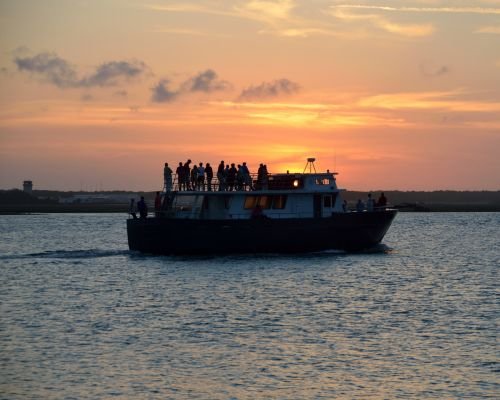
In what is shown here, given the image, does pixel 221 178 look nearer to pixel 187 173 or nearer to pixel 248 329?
pixel 187 173

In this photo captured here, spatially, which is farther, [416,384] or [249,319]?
[249,319]

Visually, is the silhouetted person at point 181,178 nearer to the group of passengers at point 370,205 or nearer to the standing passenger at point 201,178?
the standing passenger at point 201,178

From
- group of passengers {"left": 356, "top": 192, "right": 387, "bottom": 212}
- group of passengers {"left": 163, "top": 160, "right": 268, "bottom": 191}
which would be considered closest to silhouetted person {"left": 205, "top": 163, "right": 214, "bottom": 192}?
group of passengers {"left": 163, "top": 160, "right": 268, "bottom": 191}

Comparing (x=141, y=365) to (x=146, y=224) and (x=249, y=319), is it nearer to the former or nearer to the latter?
(x=249, y=319)

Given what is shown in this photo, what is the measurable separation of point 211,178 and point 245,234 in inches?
151

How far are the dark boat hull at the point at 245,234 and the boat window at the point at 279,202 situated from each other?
1358 millimetres

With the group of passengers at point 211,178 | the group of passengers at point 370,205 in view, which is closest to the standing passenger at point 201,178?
the group of passengers at point 211,178

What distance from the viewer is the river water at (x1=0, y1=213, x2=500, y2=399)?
2438 cm

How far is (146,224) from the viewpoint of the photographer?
55000 mm

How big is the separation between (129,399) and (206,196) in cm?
3326

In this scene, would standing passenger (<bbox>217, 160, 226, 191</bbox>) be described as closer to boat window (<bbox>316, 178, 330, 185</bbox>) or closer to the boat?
the boat

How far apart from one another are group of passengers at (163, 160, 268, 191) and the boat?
16 cm

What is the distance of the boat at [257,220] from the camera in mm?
54438

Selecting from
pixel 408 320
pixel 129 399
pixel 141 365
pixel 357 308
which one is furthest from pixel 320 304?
pixel 129 399
